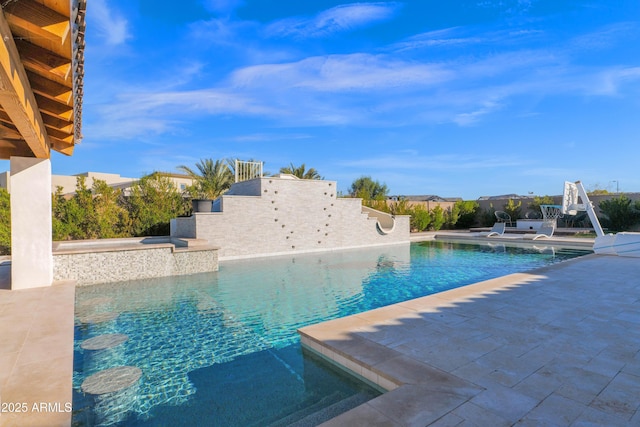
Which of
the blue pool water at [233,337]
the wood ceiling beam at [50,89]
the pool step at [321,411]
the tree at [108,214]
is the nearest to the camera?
the pool step at [321,411]

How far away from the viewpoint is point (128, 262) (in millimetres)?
9039

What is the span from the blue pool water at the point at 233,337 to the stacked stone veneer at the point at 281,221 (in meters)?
2.11

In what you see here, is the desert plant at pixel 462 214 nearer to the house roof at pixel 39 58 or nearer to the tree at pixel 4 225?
the house roof at pixel 39 58

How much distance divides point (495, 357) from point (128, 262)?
908 centimetres

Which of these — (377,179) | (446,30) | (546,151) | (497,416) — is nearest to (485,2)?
(446,30)

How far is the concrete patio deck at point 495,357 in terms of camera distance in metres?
2.43

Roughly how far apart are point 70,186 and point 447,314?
34.0 meters

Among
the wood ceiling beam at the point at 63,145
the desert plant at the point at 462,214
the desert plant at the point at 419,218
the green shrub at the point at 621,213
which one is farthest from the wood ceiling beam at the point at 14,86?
the green shrub at the point at 621,213

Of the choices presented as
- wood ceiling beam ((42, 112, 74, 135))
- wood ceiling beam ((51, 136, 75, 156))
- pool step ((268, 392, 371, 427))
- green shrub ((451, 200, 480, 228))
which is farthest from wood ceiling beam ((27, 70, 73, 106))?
green shrub ((451, 200, 480, 228))

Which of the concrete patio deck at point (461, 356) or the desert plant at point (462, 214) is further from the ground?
the desert plant at point (462, 214)

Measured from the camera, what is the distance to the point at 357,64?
12.9 meters

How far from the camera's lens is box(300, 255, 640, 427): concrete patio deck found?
243 centimetres

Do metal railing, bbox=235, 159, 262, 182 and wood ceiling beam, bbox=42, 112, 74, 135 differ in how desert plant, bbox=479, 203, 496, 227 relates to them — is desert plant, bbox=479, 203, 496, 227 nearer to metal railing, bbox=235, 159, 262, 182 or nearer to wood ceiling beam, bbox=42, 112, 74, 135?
metal railing, bbox=235, 159, 262, 182

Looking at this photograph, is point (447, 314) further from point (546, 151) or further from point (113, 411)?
point (546, 151)
